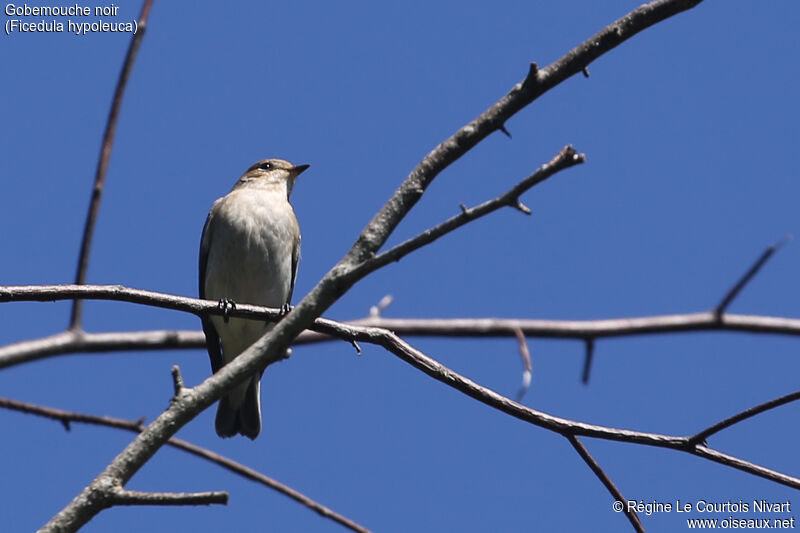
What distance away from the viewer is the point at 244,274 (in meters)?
8.44

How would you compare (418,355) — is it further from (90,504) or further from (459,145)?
(90,504)

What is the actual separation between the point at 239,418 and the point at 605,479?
567 centimetres

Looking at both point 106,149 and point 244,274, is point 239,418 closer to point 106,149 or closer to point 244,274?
point 244,274

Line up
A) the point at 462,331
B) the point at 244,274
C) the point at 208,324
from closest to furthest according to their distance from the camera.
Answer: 1. the point at 462,331
2. the point at 208,324
3. the point at 244,274

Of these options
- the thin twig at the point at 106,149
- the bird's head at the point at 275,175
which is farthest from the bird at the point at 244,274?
the thin twig at the point at 106,149

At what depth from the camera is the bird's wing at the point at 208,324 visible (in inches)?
305

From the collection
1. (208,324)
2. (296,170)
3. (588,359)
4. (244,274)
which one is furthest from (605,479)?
(296,170)

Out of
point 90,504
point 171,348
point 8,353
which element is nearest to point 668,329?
point 171,348

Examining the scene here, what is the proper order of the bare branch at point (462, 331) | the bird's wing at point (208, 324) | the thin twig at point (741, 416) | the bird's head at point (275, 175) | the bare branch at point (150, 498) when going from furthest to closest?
the bird's head at point (275, 175) → the bird's wing at point (208, 324) → the bare branch at point (462, 331) → the thin twig at point (741, 416) → the bare branch at point (150, 498)

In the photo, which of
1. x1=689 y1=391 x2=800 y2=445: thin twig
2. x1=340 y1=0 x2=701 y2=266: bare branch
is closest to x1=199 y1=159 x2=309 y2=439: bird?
x1=340 y1=0 x2=701 y2=266: bare branch

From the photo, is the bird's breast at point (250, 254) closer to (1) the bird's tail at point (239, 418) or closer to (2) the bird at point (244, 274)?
(2) the bird at point (244, 274)

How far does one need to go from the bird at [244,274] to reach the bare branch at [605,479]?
5.21 meters

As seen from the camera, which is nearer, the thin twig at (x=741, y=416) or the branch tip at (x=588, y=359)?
the thin twig at (x=741, y=416)

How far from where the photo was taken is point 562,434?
10.8ft
